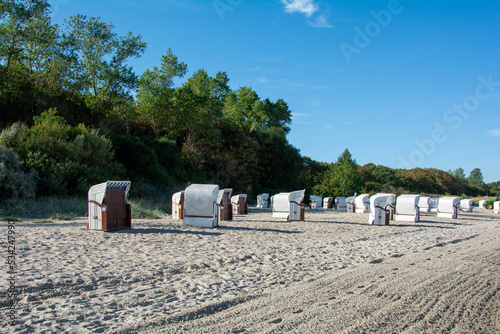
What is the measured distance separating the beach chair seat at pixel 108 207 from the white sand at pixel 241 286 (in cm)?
64

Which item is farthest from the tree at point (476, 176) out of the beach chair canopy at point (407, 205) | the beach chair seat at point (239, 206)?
the beach chair seat at point (239, 206)

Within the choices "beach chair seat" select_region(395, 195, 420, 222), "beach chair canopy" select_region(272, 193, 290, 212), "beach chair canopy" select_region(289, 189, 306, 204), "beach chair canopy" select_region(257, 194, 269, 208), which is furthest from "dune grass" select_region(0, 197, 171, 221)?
"beach chair canopy" select_region(257, 194, 269, 208)

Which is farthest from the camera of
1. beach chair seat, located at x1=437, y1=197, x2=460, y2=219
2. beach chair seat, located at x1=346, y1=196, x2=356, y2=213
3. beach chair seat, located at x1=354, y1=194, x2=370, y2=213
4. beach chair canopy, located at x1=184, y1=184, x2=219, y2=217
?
beach chair seat, located at x1=346, y1=196, x2=356, y2=213

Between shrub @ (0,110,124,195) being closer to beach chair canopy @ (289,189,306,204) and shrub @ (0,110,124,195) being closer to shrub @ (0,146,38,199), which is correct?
shrub @ (0,146,38,199)

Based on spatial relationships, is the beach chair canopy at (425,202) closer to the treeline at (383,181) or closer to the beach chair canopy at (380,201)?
the treeline at (383,181)

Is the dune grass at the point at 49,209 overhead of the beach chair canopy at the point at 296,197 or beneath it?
beneath

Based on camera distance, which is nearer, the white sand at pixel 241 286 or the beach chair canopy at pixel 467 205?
the white sand at pixel 241 286

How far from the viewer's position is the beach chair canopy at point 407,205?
21047 millimetres

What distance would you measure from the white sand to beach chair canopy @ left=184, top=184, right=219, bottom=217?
3.18 metres

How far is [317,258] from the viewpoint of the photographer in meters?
8.81

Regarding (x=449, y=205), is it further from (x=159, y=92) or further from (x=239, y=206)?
(x=159, y=92)

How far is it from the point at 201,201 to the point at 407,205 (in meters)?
13.2

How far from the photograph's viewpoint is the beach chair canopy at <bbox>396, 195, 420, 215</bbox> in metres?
21.0

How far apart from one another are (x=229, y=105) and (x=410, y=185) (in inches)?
1720
